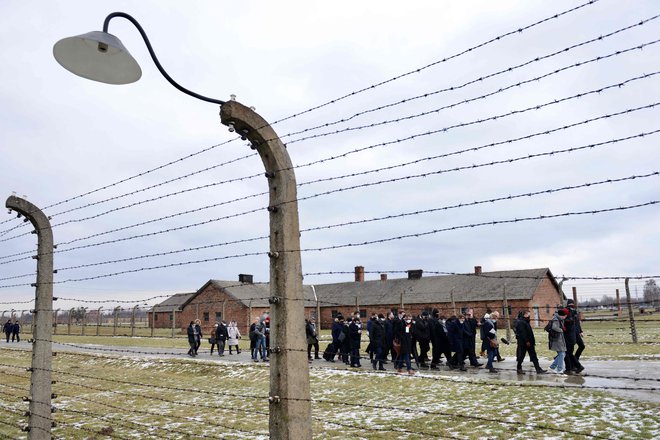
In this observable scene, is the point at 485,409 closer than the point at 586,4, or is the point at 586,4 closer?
the point at 586,4

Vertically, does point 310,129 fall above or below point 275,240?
above

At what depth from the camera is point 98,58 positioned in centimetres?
406

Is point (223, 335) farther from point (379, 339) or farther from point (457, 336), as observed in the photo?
point (457, 336)

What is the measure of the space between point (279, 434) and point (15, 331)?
35835 mm

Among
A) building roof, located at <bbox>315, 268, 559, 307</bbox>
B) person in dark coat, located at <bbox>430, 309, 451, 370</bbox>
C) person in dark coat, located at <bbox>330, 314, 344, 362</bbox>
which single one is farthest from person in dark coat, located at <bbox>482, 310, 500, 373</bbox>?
building roof, located at <bbox>315, 268, 559, 307</bbox>

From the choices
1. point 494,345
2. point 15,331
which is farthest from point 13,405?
point 15,331

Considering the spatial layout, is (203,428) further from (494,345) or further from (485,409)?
(494,345)

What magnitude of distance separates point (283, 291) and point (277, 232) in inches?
16.4

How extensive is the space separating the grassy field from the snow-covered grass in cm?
2

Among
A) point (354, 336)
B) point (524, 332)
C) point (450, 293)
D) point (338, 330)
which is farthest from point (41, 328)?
point (450, 293)

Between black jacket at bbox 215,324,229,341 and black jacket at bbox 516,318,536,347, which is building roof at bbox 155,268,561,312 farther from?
black jacket at bbox 516,318,536,347

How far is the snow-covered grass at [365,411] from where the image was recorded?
724 cm

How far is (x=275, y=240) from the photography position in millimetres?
3893

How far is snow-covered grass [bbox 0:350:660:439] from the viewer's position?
23.8 feet
